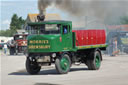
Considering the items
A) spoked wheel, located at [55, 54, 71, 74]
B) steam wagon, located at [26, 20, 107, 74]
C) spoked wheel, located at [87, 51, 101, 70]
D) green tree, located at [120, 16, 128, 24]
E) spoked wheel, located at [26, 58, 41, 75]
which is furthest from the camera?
green tree, located at [120, 16, 128, 24]

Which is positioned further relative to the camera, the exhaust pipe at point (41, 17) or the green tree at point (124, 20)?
the green tree at point (124, 20)

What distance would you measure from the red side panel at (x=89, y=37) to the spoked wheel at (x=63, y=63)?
1117mm

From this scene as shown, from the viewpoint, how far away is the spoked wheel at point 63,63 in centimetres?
1786

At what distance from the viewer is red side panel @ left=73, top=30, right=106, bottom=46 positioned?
63.1ft

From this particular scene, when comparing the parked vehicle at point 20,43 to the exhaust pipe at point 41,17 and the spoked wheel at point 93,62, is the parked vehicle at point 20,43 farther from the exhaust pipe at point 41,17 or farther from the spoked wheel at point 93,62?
the exhaust pipe at point 41,17

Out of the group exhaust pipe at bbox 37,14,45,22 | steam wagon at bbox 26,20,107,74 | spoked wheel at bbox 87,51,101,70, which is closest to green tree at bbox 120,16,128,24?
spoked wheel at bbox 87,51,101,70

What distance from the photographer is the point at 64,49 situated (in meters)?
18.5

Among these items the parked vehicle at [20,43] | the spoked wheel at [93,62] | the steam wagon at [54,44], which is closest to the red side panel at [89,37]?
the steam wagon at [54,44]

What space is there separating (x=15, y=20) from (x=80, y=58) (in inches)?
5270

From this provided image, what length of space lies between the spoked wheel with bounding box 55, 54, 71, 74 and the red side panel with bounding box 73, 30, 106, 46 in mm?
1117

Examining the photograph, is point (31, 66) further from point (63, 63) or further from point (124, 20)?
point (124, 20)

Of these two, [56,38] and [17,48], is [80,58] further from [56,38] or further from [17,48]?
[17,48]

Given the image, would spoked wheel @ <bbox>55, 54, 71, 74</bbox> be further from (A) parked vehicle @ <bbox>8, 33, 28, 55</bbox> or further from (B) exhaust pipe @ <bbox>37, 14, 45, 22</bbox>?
(A) parked vehicle @ <bbox>8, 33, 28, 55</bbox>

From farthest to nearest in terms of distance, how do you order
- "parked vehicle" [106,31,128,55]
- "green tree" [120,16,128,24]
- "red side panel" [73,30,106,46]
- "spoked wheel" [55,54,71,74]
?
1. "green tree" [120,16,128,24]
2. "parked vehicle" [106,31,128,55]
3. "red side panel" [73,30,106,46]
4. "spoked wheel" [55,54,71,74]
